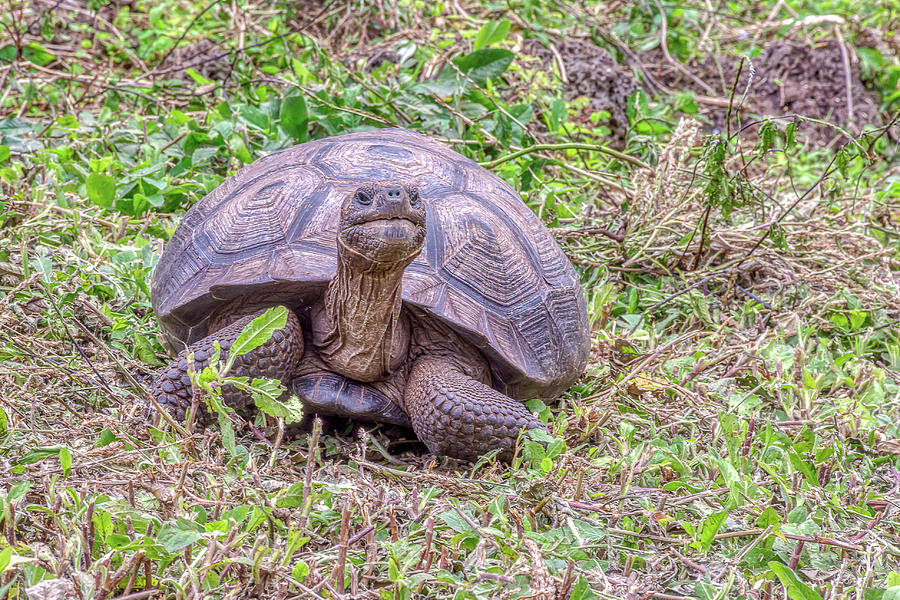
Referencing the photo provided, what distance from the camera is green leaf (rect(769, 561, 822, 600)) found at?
6.41 ft

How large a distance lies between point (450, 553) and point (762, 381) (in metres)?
1.76

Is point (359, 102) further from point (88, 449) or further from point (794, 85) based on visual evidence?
point (794, 85)

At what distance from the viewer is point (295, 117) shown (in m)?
4.36

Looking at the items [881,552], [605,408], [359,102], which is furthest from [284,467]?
[359,102]

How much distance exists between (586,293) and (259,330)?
2011 millimetres

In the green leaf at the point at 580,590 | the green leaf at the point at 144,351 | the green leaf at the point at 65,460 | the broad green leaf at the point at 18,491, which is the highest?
the broad green leaf at the point at 18,491

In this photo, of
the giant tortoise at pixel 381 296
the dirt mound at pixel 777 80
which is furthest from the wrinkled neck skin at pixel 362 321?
the dirt mound at pixel 777 80

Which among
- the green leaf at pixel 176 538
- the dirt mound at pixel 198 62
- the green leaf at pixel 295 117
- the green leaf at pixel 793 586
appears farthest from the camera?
the dirt mound at pixel 198 62

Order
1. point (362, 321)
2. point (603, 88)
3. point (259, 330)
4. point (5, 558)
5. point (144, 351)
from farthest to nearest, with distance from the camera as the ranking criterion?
point (603, 88)
point (144, 351)
point (362, 321)
point (259, 330)
point (5, 558)

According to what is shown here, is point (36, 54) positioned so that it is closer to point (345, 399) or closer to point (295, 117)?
point (295, 117)

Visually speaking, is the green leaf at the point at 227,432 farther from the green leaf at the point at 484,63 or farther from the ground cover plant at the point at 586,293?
the green leaf at the point at 484,63

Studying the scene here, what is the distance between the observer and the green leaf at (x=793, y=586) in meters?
1.95

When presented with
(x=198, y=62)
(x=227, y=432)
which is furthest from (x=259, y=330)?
(x=198, y=62)

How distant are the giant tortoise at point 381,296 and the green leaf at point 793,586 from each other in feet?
2.81
